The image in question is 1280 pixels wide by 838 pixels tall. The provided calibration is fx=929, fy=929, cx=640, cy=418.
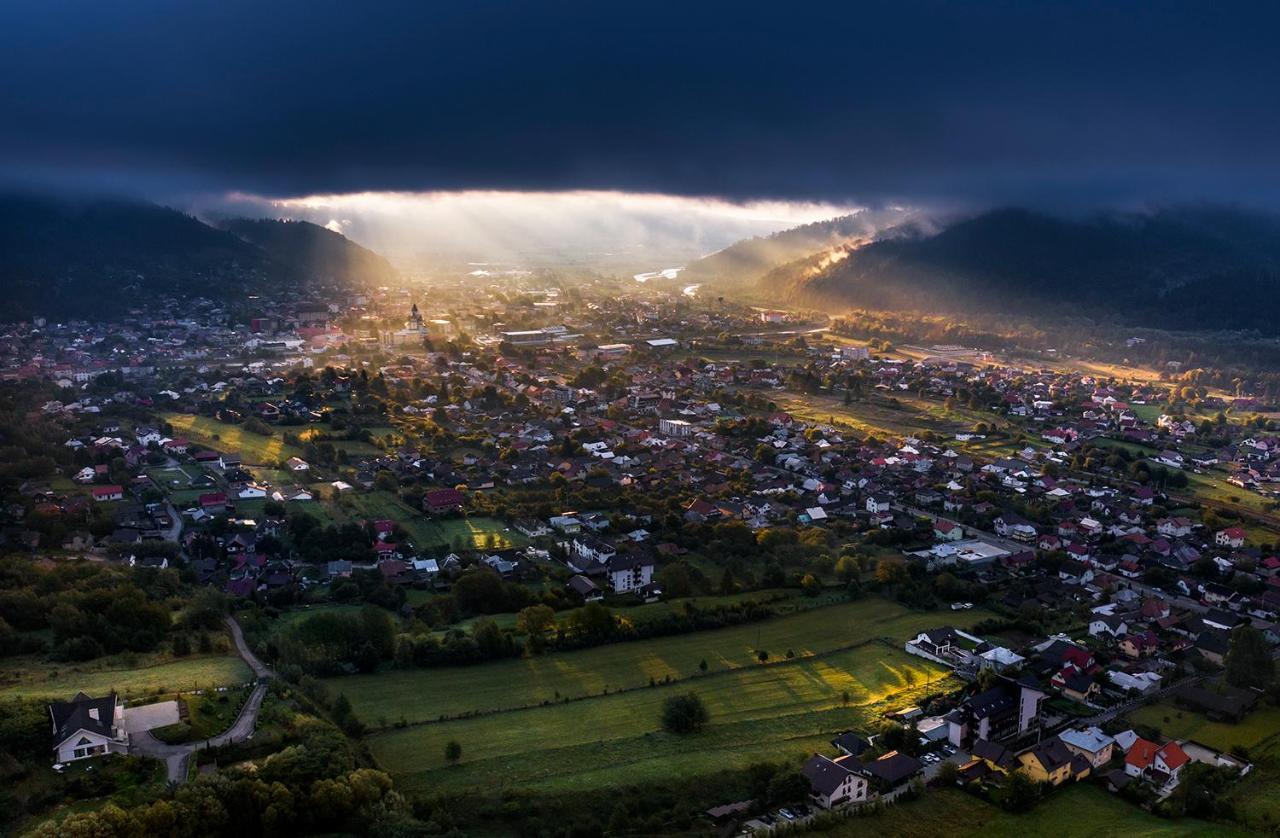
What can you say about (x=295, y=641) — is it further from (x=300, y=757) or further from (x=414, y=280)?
(x=414, y=280)

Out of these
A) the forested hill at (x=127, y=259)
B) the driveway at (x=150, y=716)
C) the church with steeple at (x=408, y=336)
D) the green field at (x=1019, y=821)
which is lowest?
the green field at (x=1019, y=821)

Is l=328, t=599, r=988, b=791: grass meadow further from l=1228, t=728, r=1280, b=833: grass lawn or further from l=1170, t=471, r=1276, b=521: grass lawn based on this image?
l=1170, t=471, r=1276, b=521: grass lawn

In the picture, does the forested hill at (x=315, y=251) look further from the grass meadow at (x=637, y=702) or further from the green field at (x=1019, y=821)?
the green field at (x=1019, y=821)

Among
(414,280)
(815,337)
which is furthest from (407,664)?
(414,280)

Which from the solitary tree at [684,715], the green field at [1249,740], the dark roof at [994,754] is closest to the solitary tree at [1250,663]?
the green field at [1249,740]

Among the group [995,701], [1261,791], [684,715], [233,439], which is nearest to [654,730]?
[684,715]

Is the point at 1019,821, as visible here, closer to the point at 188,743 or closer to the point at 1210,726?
the point at 1210,726
